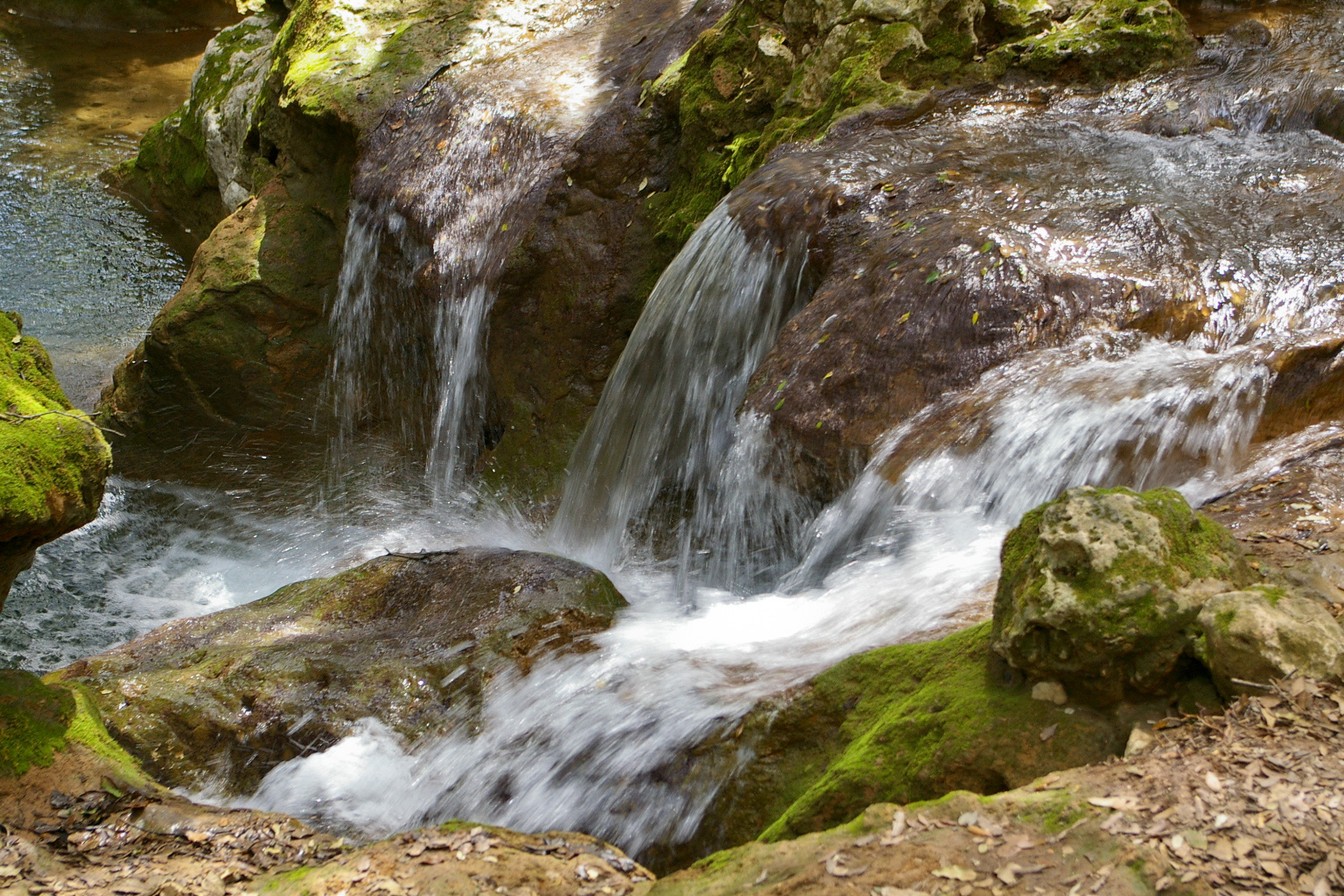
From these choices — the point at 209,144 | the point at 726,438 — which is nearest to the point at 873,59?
the point at 726,438

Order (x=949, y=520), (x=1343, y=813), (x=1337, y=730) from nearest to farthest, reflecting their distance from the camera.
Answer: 1. (x=1343, y=813)
2. (x=1337, y=730)
3. (x=949, y=520)

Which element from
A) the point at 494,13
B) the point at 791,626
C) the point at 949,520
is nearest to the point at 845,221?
the point at 949,520

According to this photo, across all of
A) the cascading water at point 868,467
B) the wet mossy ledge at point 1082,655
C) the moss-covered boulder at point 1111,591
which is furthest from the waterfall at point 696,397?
the moss-covered boulder at point 1111,591

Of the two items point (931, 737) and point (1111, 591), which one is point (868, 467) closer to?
point (931, 737)

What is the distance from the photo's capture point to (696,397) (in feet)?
19.2

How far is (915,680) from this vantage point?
321cm

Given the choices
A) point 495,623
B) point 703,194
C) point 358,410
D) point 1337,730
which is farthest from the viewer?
point 358,410

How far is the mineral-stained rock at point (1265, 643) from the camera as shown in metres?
2.46

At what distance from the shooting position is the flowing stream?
3895 mm

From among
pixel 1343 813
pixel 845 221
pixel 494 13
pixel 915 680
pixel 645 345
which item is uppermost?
pixel 494 13

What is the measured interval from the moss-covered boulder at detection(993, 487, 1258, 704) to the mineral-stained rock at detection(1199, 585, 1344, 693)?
0.09 m

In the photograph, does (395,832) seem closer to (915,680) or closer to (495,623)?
(495,623)

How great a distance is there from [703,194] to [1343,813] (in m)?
5.54

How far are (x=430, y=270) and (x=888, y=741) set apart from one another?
573cm
